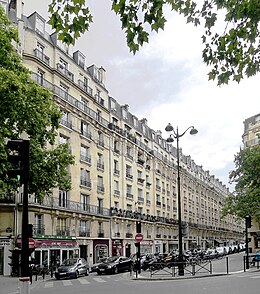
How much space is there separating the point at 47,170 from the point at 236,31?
14195 mm

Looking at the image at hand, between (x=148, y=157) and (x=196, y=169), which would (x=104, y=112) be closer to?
(x=148, y=157)

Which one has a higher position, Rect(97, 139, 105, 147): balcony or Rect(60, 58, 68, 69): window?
Rect(60, 58, 68, 69): window

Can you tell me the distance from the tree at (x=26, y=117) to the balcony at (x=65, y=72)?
17.6 metres

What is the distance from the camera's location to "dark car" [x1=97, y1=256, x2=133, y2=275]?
27.5 m

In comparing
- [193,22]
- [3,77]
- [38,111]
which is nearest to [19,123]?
[38,111]

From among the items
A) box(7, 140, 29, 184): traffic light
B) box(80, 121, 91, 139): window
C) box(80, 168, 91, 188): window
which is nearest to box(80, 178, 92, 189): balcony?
box(80, 168, 91, 188): window

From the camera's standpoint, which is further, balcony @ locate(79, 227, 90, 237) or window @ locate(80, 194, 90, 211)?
window @ locate(80, 194, 90, 211)

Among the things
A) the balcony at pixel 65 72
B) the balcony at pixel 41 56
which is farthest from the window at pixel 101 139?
the balcony at pixel 41 56

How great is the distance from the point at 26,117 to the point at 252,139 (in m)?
49.3

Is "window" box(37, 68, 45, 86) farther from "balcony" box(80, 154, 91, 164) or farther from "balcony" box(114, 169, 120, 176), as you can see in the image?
"balcony" box(114, 169, 120, 176)

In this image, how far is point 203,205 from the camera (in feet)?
292

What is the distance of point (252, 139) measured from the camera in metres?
61.7

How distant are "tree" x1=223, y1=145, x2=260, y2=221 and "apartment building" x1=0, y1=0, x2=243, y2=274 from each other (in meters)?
7.24

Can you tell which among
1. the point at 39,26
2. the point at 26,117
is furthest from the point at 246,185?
the point at 26,117
